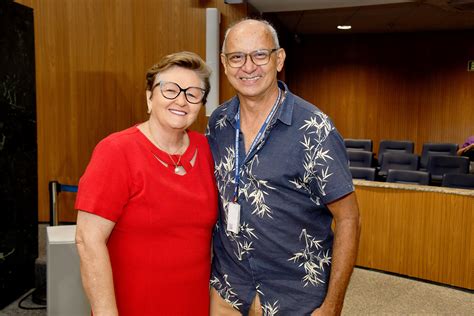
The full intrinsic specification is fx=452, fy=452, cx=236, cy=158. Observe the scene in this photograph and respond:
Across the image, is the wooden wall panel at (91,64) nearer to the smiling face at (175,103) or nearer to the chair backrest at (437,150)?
the chair backrest at (437,150)

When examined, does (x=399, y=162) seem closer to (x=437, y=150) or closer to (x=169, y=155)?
(x=437, y=150)

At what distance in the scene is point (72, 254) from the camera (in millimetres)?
2848

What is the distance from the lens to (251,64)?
1.45 meters

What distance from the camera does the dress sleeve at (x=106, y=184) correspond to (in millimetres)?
1246

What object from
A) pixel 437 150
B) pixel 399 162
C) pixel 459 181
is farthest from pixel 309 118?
pixel 437 150

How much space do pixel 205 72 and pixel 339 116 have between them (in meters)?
9.22

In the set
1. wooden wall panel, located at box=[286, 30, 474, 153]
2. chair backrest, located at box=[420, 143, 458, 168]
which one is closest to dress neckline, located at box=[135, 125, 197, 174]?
chair backrest, located at box=[420, 143, 458, 168]

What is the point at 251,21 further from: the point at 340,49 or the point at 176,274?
the point at 340,49

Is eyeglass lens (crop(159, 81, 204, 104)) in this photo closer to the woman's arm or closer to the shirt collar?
the shirt collar

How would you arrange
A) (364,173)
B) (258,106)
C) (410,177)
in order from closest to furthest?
(258,106) < (410,177) < (364,173)

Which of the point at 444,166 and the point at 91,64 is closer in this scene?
the point at 91,64

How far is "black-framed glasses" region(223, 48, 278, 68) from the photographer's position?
1457 mm

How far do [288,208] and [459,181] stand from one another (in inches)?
164

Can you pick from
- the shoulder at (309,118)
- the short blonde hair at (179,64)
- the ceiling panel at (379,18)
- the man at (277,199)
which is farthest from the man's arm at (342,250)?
the ceiling panel at (379,18)
